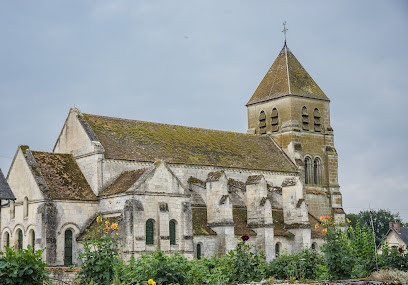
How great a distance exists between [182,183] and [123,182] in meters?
5.41

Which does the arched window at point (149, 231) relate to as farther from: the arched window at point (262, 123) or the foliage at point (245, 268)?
the arched window at point (262, 123)

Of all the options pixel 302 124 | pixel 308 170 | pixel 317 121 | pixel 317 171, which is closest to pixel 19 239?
pixel 308 170

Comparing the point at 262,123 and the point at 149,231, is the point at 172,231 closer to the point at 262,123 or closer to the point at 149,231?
the point at 149,231

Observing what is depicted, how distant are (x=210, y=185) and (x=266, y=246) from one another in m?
5.97

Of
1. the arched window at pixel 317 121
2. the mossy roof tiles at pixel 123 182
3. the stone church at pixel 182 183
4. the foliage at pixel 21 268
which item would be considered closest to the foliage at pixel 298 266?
the foliage at pixel 21 268

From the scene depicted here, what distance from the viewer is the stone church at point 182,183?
119 feet

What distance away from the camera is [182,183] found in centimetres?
4169

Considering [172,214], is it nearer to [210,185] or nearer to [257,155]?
[210,185]

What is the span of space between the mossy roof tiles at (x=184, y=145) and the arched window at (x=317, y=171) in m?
4.30

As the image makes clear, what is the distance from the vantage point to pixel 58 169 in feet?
129

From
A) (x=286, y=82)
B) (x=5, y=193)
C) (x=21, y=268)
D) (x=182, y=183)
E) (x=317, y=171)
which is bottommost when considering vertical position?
(x=21, y=268)

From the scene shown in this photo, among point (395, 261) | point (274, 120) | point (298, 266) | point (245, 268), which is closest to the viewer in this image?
point (245, 268)

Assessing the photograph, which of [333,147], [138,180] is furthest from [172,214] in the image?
[333,147]

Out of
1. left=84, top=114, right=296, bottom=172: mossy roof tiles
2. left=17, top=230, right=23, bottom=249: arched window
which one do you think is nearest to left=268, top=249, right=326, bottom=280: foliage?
left=84, top=114, right=296, bottom=172: mossy roof tiles
